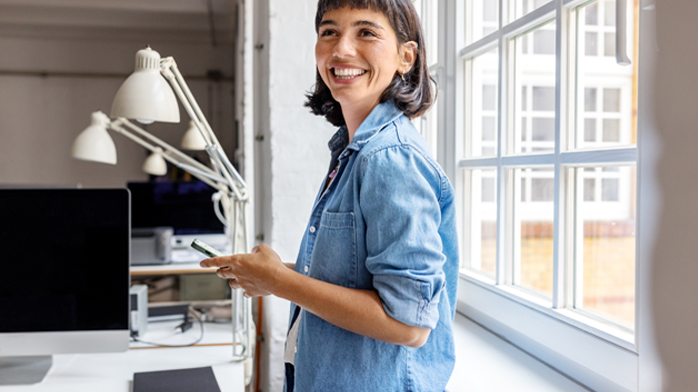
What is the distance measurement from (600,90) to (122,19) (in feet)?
18.6

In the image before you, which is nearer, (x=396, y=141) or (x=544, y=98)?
(x=396, y=141)

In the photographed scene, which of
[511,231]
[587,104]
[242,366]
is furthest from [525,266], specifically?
[242,366]

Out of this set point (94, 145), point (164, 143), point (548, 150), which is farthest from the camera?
point (94, 145)

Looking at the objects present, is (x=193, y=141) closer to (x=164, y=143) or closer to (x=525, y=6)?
(x=164, y=143)

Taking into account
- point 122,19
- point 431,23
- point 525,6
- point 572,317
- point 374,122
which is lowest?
point 572,317

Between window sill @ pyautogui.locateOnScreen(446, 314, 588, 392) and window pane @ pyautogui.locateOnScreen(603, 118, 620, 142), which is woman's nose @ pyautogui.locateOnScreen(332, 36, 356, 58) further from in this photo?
window sill @ pyautogui.locateOnScreen(446, 314, 588, 392)

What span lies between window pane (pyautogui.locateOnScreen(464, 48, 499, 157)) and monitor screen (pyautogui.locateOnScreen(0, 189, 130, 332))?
37.9 inches

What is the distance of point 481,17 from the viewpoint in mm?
1401

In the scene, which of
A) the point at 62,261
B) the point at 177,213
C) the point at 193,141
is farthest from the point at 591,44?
the point at 177,213

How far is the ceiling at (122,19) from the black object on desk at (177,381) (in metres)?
4.17

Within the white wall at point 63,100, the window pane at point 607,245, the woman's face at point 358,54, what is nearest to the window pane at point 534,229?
the window pane at point 607,245

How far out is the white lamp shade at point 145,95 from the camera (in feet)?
3.78

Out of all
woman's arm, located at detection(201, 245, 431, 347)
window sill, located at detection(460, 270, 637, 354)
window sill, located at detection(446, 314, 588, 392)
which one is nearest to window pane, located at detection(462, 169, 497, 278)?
window sill, located at detection(460, 270, 637, 354)

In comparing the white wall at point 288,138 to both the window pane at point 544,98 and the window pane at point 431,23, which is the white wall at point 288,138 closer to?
the window pane at point 431,23
